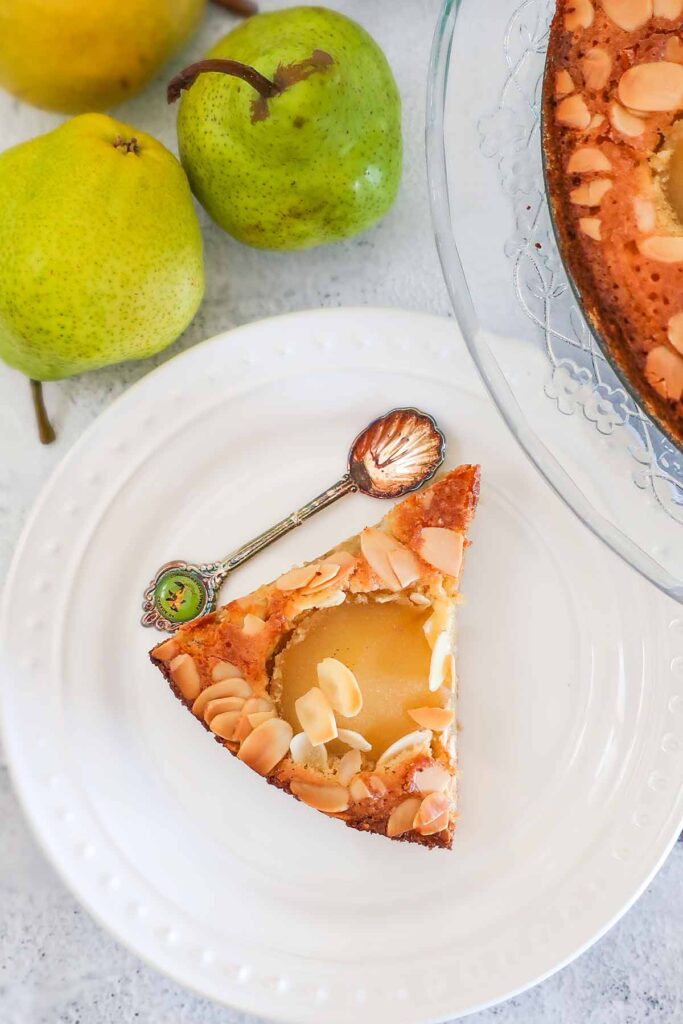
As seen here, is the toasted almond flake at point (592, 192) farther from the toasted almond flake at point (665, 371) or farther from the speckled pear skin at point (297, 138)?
the speckled pear skin at point (297, 138)

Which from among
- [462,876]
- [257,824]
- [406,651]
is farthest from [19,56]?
[462,876]

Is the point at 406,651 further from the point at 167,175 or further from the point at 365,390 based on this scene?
the point at 167,175

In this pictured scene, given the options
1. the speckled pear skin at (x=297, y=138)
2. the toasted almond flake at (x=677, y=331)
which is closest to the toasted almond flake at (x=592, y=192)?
the toasted almond flake at (x=677, y=331)

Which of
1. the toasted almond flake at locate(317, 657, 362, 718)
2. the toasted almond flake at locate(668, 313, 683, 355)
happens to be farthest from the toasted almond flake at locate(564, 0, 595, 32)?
the toasted almond flake at locate(317, 657, 362, 718)

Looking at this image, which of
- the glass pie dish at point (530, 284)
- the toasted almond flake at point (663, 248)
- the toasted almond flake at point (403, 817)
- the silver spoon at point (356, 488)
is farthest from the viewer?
the silver spoon at point (356, 488)

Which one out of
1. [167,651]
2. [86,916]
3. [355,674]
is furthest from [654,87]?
[86,916]

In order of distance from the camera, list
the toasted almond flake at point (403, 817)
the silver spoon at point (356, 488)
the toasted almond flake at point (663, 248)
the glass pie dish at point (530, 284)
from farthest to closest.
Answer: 1. the silver spoon at point (356, 488)
2. the toasted almond flake at point (403, 817)
3. the glass pie dish at point (530, 284)
4. the toasted almond flake at point (663, 248)

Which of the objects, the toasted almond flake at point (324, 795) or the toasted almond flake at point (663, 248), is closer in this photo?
the toasted almond flake at point (663, 248)
